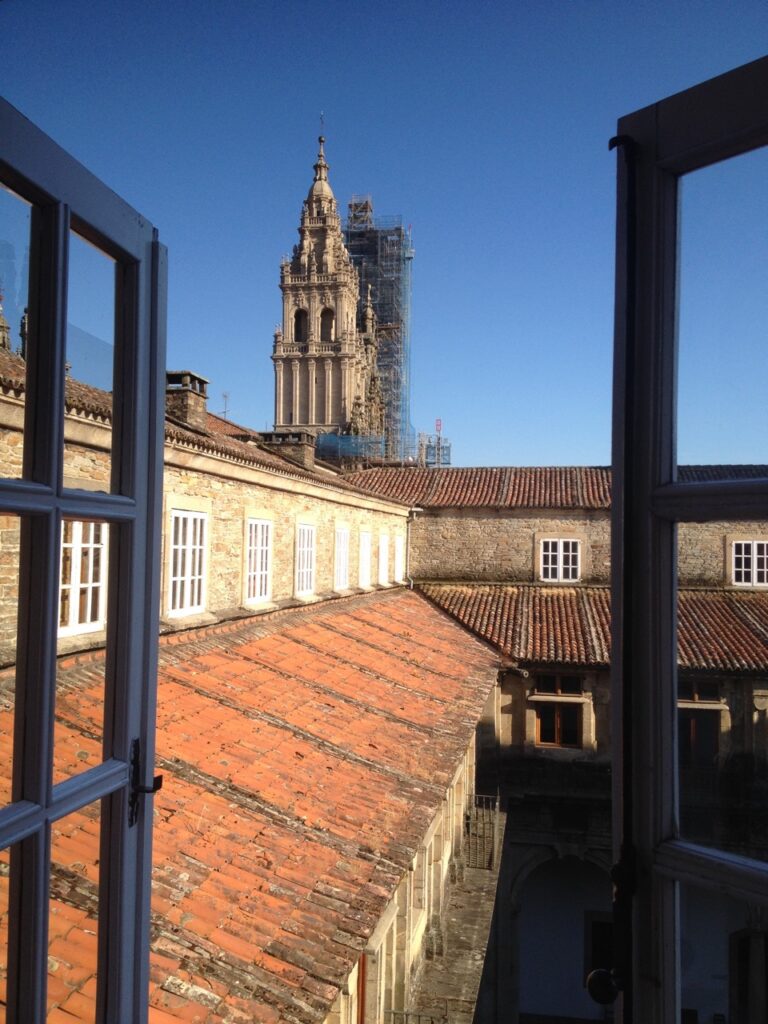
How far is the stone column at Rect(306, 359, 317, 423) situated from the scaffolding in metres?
7.12

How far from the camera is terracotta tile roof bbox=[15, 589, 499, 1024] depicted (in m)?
3.97

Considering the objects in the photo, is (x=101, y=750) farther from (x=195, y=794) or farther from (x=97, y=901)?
(x=195, y=794)

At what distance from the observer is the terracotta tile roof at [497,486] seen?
2378cm

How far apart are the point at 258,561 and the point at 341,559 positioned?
15.7ft

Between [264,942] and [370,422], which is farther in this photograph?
[370,422]

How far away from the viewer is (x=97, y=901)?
1.91 m

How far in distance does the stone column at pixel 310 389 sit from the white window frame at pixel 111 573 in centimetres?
5355

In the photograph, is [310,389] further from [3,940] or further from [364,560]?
Answer: [3,940]

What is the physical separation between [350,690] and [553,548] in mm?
14306

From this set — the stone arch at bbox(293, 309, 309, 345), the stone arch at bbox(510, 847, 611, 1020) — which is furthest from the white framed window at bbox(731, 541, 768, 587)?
the stone arch at bbox(293, 309, 309, 345)

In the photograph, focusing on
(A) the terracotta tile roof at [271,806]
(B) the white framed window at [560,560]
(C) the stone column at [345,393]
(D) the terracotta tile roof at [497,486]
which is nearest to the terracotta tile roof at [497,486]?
(D) the terracotta tile roof at [497,486]

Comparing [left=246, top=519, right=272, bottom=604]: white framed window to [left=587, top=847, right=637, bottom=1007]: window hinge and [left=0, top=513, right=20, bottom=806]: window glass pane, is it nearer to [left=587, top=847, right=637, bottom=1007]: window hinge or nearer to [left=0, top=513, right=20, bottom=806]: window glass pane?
[left=0, top=513, right=20, bottom=806]: window glass pane

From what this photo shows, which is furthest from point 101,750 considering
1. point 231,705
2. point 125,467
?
point 231,705

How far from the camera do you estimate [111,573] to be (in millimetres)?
1960
